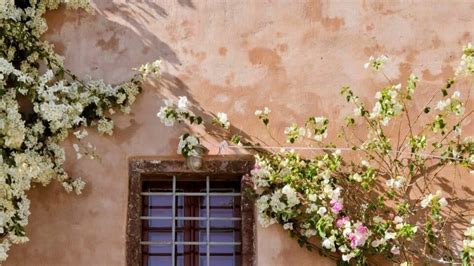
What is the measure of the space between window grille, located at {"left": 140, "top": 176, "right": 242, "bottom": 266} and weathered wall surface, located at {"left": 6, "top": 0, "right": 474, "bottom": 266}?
0.87 ft

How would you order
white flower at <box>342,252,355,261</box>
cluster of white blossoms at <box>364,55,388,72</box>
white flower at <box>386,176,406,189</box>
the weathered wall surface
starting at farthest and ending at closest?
the weathered wall surface
cluster of white blossoms at <box>364,55,388,72</box>
white flower at <box>386,176,406,189</box>
white flower at <box>342,252,355,261</box>

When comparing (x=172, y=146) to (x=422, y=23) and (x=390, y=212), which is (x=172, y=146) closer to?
(x=390, y=212)

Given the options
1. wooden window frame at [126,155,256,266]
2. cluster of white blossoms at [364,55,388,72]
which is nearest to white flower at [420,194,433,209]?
cluster of white blossoms at [364,55,388,72]

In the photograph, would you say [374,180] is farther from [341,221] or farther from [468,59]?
[468,59]

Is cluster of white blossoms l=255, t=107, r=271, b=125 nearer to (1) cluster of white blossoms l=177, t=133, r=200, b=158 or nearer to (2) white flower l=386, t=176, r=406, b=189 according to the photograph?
(1) cluster of white blossoms l=177, t=133, r=200, b=158

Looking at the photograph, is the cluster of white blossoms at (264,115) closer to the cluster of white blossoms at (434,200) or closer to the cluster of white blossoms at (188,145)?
the cluster of white blossoms at (188,145)

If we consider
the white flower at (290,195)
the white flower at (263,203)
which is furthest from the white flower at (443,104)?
the white flower at (263,203)

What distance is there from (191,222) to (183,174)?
12.0 inches

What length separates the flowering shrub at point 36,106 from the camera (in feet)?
17.6

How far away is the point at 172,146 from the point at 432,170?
1.57m

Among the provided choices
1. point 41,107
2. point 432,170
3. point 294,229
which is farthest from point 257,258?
point 41,107

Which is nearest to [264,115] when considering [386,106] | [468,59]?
[386,106]

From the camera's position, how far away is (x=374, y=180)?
5605 mm

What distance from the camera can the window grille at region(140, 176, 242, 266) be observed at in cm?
569
